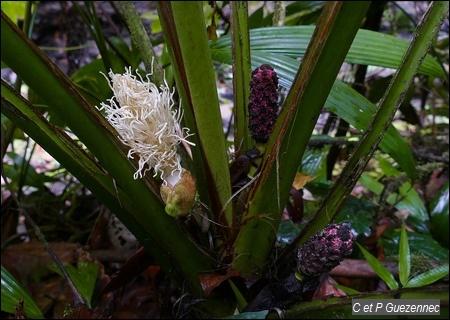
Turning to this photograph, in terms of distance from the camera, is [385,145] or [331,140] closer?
[385,145]

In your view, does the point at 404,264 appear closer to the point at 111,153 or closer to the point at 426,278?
the point at 426,278

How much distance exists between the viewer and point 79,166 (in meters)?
0.43

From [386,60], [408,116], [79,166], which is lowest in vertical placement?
[79,166]

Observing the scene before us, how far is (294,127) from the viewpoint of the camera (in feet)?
1.32

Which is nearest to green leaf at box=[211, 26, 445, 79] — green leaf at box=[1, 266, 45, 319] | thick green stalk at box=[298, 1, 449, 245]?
thick green stalk at box=[298, 1, 449, 245]

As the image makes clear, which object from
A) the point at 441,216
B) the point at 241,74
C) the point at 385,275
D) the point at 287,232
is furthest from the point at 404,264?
the point at 441,216

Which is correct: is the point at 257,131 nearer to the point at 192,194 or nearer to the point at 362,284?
the point at 192,194

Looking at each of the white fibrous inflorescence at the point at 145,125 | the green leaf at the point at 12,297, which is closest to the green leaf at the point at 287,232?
the white fibrous inflorescence at the point at 145,125

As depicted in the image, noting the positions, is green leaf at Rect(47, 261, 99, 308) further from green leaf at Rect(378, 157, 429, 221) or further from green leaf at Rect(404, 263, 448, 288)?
green leaf at Rect(378, 157, 429, 221)

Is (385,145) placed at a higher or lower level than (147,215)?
higher

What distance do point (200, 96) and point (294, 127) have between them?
0.10 m

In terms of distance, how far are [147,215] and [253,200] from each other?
12 cm

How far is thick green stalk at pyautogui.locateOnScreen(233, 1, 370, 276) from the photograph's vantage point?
1.13 ft

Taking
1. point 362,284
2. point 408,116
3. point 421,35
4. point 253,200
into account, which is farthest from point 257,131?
point 408,116
